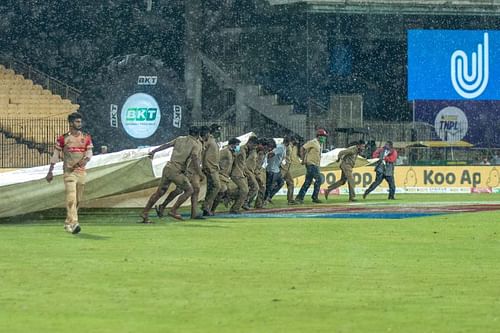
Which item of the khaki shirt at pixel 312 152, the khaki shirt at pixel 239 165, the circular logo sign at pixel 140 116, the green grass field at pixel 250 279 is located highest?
the circular logo sign at pixel 140 116

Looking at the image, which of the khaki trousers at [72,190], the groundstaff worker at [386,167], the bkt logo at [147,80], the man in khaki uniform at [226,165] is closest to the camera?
the khaki trousers at [72,190]

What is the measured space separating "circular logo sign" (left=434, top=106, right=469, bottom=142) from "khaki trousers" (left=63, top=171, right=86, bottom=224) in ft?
118

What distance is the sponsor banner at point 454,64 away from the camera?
171 ft

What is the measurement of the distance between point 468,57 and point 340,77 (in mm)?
6120

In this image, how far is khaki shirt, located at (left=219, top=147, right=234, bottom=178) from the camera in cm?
2633

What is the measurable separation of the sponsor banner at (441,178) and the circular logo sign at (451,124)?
32.7ft

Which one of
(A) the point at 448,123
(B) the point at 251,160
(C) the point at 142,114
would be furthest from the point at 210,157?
(A) the point at 448,123

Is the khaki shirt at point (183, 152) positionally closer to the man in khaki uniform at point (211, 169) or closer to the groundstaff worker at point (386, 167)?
the man in khaki uniform at point (211, 169)

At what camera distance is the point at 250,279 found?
13.0m

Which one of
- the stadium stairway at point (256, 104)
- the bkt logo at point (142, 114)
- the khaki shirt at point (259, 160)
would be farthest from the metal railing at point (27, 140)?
the khaki shirt at point (259, 160)

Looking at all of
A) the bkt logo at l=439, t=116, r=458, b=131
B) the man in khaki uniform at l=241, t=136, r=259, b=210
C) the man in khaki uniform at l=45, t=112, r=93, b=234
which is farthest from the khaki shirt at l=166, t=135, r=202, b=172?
the bkt logo at l=439, t=116, r=458, b=131

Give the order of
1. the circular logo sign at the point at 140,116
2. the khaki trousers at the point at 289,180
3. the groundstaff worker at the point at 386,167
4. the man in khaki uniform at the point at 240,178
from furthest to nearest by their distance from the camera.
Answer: the circular logo sign at the point at 140,116
the groundstaff worker at the point at 386,167
the khaki trousers at the point at 289,180
the man in khaki uniform at the point at 240,178

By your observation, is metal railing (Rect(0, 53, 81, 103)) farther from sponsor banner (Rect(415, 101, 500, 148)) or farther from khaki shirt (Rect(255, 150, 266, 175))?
khaki shirt (Rect(255, 150, 266, 175))

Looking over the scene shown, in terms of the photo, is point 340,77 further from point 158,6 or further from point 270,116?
point 158,6
